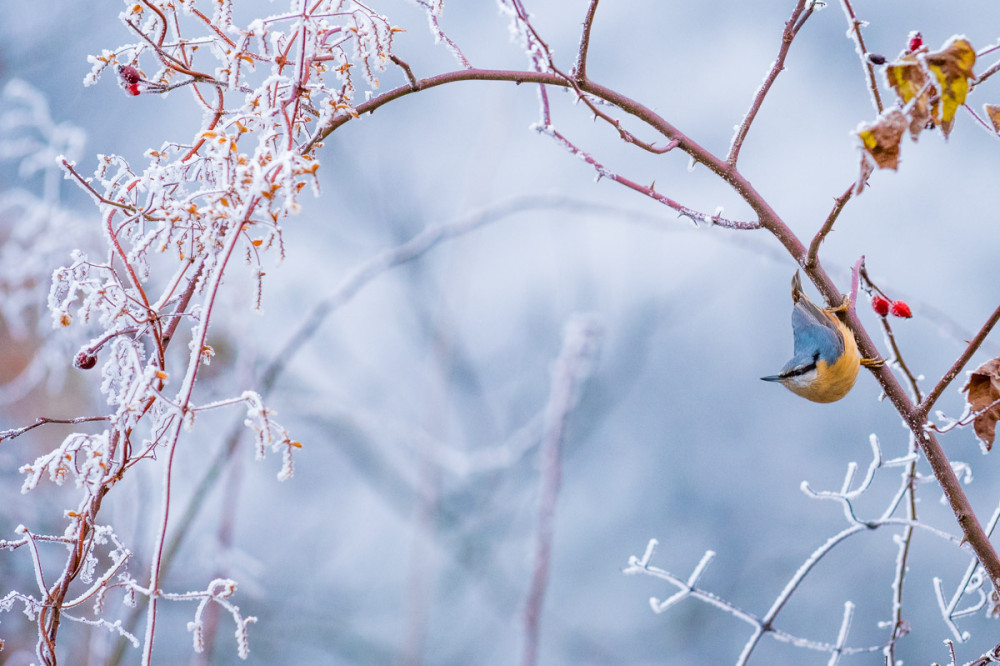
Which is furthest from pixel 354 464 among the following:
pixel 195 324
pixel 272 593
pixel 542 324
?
pixel 195 324

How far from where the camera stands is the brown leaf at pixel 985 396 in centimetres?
47

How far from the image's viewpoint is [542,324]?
2369 mm

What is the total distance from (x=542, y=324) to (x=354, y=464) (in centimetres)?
76

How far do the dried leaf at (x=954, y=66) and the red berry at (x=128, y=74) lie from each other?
0.46 m

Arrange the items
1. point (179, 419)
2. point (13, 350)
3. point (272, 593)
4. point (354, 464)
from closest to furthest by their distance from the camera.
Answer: point (179, 419) < point (13, 350) < point (354, 464) < point (272, 593)

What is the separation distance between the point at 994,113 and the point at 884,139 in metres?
0.19

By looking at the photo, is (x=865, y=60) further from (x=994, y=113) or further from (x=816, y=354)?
(x=816, y=354)

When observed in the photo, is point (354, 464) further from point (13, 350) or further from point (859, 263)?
point (859, 263)

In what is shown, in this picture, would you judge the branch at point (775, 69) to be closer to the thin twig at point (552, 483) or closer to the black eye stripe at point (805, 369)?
the thin twig at point (552, 483)

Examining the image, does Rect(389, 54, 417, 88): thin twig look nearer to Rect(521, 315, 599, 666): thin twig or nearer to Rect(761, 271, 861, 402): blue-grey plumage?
Rect(521, 315, 599, 666): thin twig

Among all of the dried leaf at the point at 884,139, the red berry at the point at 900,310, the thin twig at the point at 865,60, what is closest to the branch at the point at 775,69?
the thin twig at the point at 865,60

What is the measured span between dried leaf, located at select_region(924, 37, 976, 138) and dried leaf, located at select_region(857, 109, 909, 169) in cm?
4

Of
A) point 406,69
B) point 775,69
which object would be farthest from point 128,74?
point 775,69

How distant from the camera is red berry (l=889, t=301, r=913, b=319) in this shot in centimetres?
64
